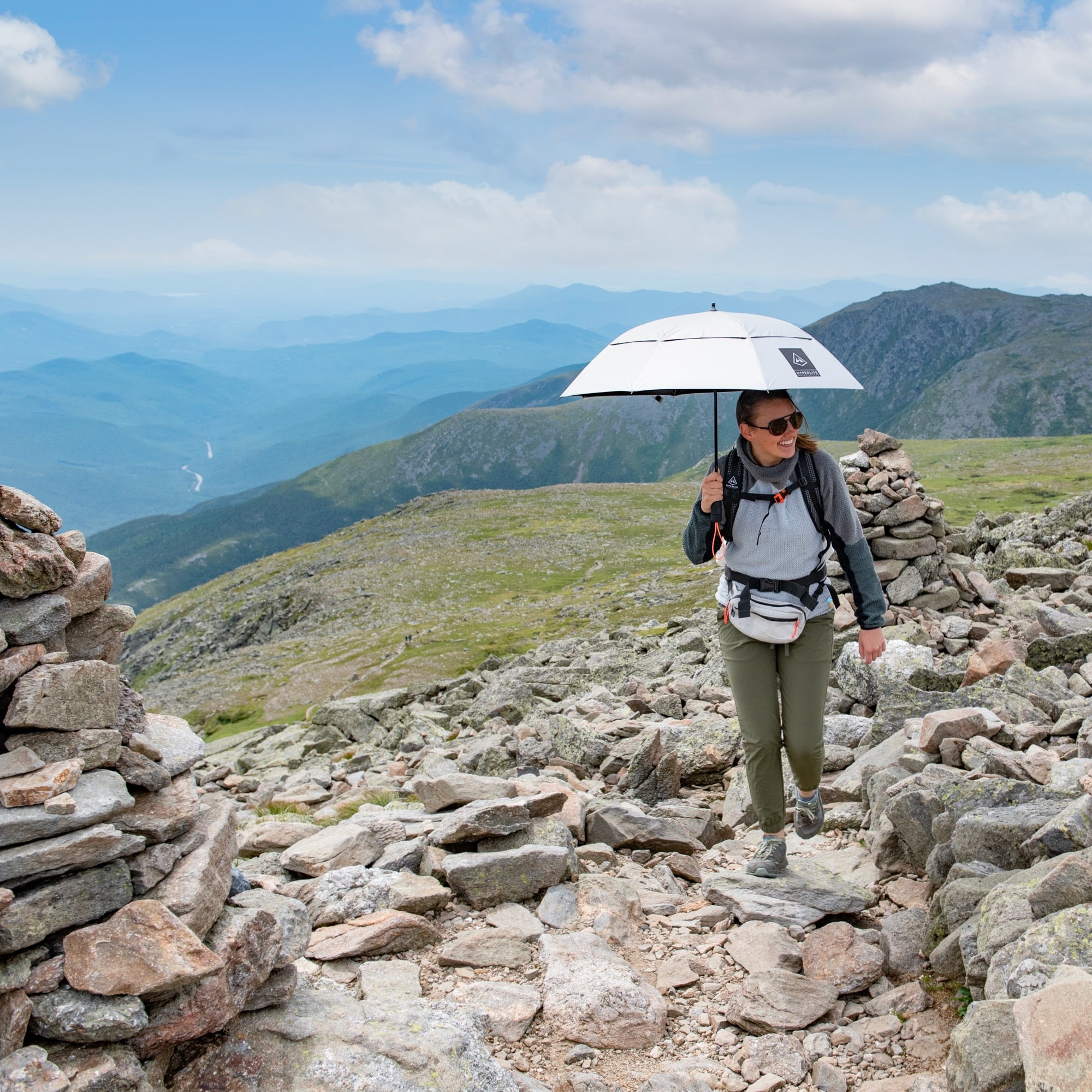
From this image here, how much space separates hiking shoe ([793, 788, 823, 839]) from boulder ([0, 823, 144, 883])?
6759 mm

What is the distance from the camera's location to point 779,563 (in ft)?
27.9

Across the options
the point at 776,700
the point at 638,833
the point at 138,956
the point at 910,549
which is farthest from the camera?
the point at 910,549

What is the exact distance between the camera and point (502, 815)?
9.84 metres

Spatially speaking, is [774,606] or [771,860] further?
[771,860]

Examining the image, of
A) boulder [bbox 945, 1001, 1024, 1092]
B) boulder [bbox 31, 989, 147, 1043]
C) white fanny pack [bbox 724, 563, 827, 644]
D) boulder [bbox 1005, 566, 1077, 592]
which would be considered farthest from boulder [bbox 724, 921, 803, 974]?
boulder [bbox 1005, 566, 1077, 592]

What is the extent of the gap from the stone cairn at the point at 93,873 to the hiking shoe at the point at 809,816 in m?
5.50

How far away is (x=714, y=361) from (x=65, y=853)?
6.35m

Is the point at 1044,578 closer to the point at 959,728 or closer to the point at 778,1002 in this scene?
the point at 959,728

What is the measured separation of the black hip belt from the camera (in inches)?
334

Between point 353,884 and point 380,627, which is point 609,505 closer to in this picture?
point 380,627

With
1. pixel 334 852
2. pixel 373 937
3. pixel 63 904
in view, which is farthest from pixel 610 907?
pixel 63 904

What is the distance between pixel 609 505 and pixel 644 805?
134385mm

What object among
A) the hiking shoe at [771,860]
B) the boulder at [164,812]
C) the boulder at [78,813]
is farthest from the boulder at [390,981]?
the hiking shoe at [771,860]

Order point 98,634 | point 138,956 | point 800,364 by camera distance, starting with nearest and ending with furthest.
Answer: point 138,956, point 98,634, point 800,364
